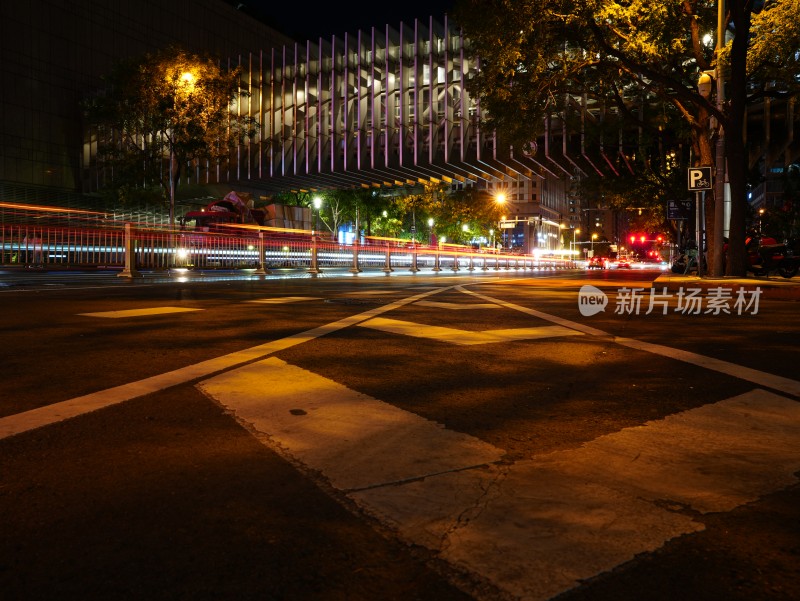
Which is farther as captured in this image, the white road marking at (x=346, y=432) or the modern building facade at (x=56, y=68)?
the modern building facade at (x=56, y=68)

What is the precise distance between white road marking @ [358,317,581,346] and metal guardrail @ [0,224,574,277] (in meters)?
12.3

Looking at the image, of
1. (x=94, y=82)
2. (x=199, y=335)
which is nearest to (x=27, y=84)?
(x=94, y=82)

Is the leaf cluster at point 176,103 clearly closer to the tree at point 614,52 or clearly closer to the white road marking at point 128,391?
the tree at point 614,52

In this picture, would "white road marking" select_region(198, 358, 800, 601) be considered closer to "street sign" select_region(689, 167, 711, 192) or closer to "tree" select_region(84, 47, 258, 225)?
"street sign" select_region(689, 167, 711, 192)

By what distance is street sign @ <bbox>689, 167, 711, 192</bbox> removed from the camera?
1650 cm

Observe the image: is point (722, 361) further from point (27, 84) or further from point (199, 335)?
point (27, 84)

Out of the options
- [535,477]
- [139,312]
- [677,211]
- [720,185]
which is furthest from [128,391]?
[677,211]

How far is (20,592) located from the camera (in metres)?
1.60

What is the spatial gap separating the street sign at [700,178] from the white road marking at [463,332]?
10.9 metres

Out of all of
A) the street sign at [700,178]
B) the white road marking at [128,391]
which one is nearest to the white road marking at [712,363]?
the white road marking at [128,391]

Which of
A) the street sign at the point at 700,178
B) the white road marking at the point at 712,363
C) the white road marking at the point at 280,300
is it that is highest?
the street sign at the point at 700,178

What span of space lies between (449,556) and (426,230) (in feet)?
261

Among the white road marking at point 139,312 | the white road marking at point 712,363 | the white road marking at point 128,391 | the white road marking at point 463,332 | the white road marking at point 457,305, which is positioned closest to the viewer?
the white road marking at point 128,391

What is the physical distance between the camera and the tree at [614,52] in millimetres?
17375
